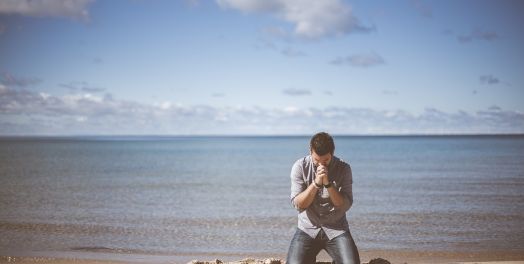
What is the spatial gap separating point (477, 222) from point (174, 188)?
15.4m

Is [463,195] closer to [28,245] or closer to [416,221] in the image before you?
[416,221]

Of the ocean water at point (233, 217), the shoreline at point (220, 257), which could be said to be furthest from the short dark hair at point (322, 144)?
the ocean water at point (233, 217)

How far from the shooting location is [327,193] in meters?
5.93

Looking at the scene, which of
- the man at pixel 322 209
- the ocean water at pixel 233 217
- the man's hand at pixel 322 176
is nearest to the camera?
the man's hand at pixel 322 176

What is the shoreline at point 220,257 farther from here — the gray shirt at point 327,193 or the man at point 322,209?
the gray shirt at point 327,193

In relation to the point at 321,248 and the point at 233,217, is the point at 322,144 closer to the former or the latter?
the point at 321,248

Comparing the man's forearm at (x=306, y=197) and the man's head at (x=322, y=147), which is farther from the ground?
the man's head at (x=322, y=147)

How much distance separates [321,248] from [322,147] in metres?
1.36

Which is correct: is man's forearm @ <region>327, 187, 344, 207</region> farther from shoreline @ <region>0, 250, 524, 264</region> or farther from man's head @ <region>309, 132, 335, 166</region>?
shoreline @ <region>0, 250, 524, 264</region>

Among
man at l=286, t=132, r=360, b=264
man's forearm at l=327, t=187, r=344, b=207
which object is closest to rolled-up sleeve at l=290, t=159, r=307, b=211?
man at l=286, t=132, r=360, b=264

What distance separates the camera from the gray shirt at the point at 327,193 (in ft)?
19.6

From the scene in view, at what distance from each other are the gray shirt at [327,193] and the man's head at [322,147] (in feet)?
0.90

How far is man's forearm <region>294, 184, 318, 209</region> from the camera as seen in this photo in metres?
5.63

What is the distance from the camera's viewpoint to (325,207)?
19.7ft
